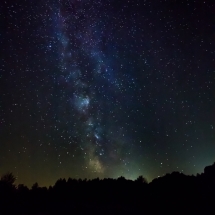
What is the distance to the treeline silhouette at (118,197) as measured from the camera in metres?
17.9

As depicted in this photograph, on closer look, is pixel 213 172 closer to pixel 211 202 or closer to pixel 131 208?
pixel 211 202

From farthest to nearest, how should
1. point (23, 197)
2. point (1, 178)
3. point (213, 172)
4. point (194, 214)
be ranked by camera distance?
point (1, 178)
point (23, 197)
point (213, 172)
point (194, 214)

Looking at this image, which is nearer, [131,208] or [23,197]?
[131,208]

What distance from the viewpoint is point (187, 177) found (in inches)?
851

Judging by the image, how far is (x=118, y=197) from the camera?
73.0 feet

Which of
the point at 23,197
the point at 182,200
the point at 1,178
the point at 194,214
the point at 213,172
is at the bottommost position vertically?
the point at 194,214

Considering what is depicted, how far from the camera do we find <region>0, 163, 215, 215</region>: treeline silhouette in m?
17.9

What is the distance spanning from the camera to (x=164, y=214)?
1755 cm

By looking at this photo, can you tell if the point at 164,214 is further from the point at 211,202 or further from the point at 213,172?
the point at 213,172

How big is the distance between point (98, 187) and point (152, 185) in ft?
16.8

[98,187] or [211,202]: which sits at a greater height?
[98,187]

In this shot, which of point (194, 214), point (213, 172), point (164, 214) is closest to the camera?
point (194, 214)

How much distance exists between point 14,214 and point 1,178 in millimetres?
9875

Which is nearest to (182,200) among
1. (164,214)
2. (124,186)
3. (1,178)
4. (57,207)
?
(164,214)
